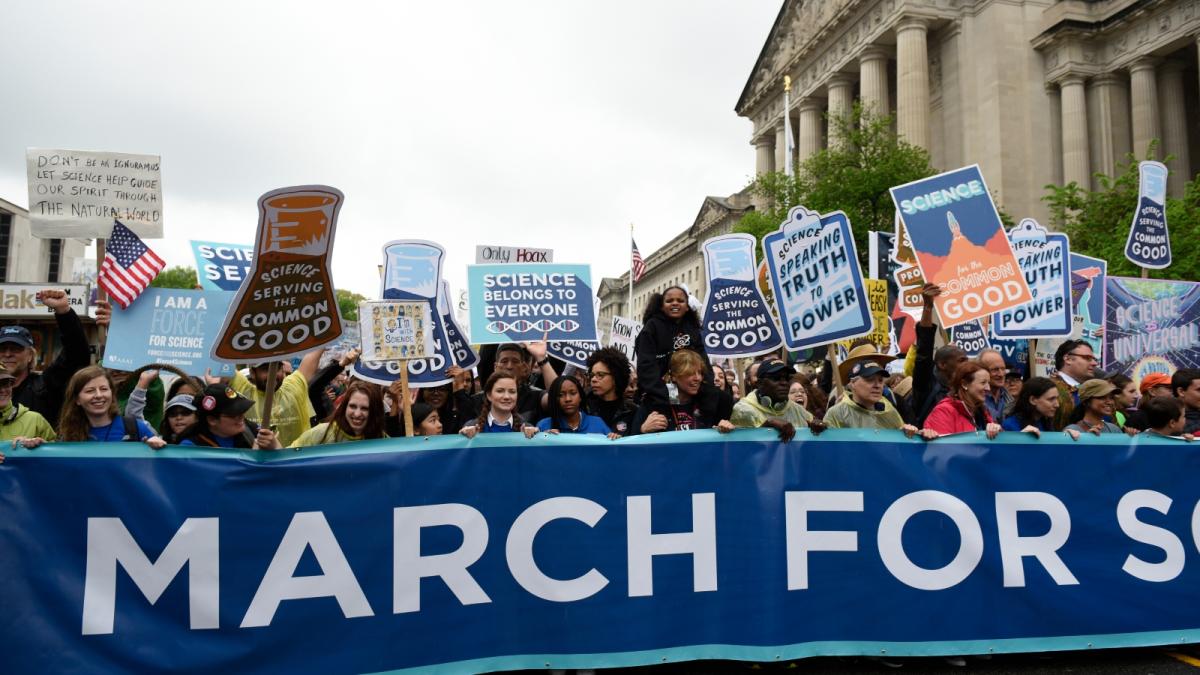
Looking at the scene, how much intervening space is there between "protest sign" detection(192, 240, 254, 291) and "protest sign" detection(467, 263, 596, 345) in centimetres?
284

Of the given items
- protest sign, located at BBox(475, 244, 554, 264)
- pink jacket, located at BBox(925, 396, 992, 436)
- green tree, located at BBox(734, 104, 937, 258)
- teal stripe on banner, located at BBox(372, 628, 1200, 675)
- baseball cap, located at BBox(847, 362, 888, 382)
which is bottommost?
teal stripe on banner, located at BBox(372, 628, 1200, 675)

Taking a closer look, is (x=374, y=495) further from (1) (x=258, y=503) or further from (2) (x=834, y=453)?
(2) (x=834, y=453)

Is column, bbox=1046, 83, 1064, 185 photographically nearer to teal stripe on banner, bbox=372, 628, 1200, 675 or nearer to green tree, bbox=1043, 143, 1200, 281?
green tree, bbox=1043, 143, 1200, 281

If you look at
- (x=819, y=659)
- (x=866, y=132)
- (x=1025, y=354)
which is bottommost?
(x=819, y=659)

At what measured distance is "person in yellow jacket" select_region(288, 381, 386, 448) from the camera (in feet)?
16.8

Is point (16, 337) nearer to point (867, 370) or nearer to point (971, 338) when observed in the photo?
point (867, 370)

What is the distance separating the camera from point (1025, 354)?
1101cm

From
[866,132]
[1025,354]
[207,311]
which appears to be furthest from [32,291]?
[1025,354]

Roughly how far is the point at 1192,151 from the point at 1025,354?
142 feet

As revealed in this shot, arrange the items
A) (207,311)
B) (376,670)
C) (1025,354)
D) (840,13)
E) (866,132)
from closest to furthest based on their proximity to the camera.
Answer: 1. (376,670)
2. (207,311)
3. (1025,354)
4. (866,132)
5. (840,13)

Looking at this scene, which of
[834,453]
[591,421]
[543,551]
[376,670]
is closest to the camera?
[376,670]

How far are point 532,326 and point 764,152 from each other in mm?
59497

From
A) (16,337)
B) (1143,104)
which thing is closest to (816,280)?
(16,337)

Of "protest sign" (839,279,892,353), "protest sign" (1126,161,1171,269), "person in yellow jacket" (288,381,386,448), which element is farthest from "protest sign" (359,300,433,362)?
"protest sign" (1126,161,1171,269)
